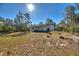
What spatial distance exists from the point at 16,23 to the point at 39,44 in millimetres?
375

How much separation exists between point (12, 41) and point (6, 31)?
139 mm

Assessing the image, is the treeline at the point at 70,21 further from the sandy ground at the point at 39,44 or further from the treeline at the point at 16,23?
the treeline at the point at 16,23

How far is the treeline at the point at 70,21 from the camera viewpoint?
95.0 inches

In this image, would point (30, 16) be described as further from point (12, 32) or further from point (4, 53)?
point (4, 53)

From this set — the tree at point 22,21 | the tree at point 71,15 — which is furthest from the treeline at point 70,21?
the tree at point 22,21

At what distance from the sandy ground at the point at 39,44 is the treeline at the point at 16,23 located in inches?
2.6

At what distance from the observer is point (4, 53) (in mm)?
2396

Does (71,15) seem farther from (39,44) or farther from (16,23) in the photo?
(16,23)

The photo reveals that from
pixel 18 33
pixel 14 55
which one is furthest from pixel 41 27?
pixel 14 55

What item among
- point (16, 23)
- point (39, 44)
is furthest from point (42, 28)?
point (16, 23)

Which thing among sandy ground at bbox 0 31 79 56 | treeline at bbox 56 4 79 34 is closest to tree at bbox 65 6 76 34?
treeline at bbox 56 4 79 34

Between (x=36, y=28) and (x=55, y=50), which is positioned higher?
(x=36, y=28)

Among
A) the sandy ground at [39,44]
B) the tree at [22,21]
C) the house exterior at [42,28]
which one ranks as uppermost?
the tree at [22,21]

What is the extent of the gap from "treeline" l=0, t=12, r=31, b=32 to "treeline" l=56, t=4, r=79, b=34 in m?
0.38
